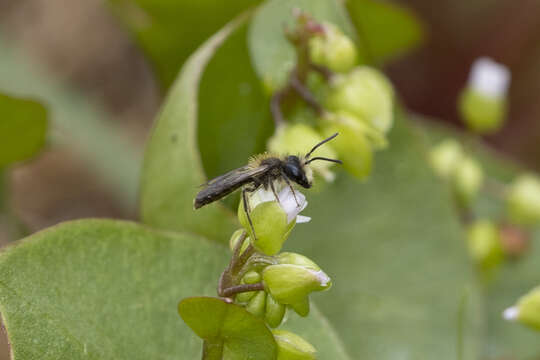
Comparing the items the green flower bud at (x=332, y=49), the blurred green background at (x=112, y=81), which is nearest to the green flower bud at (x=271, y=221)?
the green flower bud at (x=332, y=49)

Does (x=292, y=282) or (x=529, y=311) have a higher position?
(x=529, y=311)

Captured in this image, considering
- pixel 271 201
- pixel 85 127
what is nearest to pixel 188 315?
pixel 271 201

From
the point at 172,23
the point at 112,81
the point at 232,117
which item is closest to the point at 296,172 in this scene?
the point at 232,117

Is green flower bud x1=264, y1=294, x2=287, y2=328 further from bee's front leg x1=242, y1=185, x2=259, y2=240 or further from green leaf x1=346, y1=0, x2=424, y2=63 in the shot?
green leaf x1=346, y1=0, x2=424, y2=63

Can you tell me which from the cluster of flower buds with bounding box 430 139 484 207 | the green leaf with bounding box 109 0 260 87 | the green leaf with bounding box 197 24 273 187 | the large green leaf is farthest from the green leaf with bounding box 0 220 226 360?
the cluster of flower buds with bounding box 430 139 484 207

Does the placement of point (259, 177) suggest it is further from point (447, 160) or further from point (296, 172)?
point (447, 160)

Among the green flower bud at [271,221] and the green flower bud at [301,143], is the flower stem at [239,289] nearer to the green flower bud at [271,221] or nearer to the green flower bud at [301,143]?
the green flower bud at [271,221]
